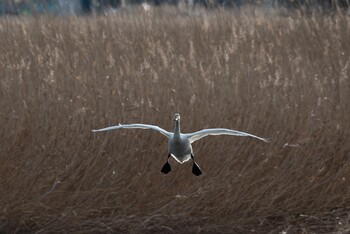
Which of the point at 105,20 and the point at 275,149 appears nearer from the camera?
the point at 275,149

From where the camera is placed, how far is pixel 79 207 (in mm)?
6844

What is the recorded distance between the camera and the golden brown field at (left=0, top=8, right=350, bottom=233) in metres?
6.82

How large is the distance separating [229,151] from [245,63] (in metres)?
1.09

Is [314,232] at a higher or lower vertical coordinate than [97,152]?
lower

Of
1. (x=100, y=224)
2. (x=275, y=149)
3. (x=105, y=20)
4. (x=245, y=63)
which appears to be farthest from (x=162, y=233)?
(x=105, y=20)

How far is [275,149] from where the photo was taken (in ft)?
22.8

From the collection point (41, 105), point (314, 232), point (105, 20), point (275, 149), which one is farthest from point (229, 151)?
point (105, 20)

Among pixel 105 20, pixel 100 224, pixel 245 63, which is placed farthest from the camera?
pixel 105 20

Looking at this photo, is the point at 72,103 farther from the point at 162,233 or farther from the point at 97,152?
the point at 162,233

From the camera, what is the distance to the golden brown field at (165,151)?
22.4 feet

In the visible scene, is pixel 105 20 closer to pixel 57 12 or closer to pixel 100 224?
pixel 57 12

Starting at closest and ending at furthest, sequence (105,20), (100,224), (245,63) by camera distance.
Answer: (100,224), (245,63), (105,20)

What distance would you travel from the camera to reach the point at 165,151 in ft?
22.4

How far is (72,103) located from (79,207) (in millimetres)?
695
